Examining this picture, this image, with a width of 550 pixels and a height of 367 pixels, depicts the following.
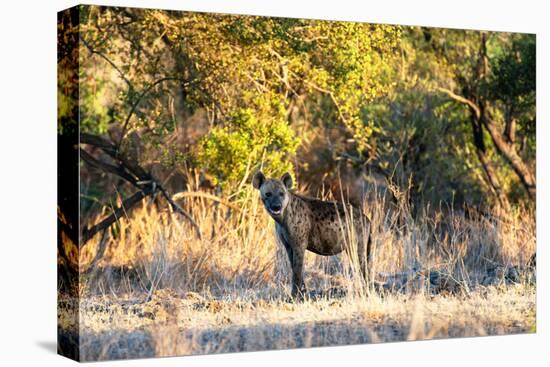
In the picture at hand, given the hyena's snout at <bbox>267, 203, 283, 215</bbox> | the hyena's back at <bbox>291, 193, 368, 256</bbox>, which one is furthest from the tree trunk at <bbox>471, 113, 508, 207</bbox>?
the hyena's snout at <bbox>267, 203, 283, 215</bbox>

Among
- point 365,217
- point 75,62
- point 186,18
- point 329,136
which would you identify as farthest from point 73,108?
point 329,136

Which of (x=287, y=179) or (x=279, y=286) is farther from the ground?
(x=287, y=179)

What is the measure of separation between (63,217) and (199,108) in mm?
2184

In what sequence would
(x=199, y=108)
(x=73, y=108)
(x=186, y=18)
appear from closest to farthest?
(x=73, y=108), (x=186, y=18), (x=199, y=108)

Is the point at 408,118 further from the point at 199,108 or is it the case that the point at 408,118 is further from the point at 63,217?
the point at 63,217

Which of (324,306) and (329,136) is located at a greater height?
(329,136)

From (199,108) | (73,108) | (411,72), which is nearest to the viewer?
(73,108)

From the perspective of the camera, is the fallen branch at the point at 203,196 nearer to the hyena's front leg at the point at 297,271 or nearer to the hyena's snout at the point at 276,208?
the hyena's snout at the point at 276,208

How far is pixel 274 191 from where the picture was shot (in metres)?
11.5

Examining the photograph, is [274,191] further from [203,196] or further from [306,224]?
[203,196]

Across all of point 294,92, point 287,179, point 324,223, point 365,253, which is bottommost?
point 365,253

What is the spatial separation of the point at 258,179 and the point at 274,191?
0.20 meters

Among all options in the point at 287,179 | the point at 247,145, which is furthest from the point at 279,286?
the point at 247,145

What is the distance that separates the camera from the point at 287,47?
38.9ft
